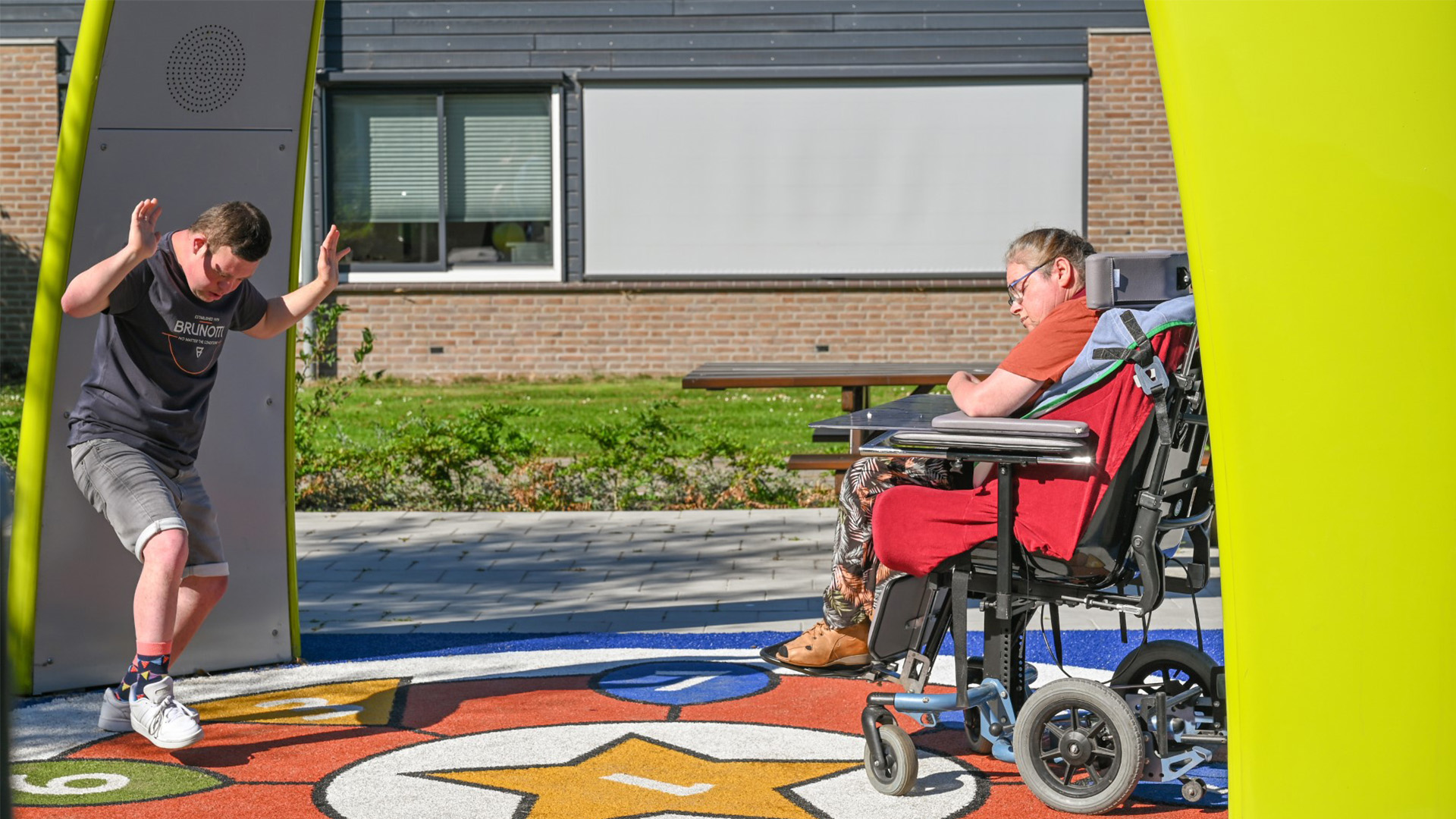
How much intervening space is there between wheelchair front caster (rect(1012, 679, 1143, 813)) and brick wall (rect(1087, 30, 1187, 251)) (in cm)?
1342

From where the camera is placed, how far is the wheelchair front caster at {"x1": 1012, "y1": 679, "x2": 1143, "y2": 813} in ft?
12.7

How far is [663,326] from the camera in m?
17.0

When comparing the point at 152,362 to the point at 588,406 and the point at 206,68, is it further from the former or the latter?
the point at 588,406

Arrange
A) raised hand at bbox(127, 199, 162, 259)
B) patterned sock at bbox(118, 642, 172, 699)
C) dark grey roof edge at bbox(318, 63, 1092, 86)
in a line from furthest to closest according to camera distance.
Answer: dark grey roof edge at bbox(318, 63, 1092, 86), patterned sock at bbox(118, 642, 172, 699), raised hand at bbox(127, 199, 162, 259)

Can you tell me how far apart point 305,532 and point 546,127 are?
900cm

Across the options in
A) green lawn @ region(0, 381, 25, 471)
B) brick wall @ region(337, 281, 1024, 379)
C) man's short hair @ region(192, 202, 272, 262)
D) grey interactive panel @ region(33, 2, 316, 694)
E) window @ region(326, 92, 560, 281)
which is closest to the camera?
man's short hair @ region(192, 202, 272, 262)

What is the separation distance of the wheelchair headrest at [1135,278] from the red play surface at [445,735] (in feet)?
4.59

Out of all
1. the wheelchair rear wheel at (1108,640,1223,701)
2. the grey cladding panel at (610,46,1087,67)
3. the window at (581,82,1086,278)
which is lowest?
the wheelchair rear wheel at (1108,640,1223,701)

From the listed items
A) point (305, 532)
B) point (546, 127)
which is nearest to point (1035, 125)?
point (546, 127)

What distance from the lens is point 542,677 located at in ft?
18.6

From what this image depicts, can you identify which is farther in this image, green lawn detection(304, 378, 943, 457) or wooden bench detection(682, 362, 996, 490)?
green lawn detection(304, 378, 943, 457)

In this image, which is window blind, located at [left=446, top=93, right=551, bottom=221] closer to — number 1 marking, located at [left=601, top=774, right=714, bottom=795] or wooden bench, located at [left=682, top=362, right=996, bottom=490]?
wooden bench, located at [left=682, top=362, right=996, bottom=490]

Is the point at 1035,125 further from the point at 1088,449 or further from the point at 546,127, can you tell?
the point at 1088,449

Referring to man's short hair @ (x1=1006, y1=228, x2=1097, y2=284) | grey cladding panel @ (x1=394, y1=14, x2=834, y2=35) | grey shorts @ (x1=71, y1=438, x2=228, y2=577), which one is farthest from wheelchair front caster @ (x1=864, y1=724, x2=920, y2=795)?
grey cladding panel @ (x1=394, y1=14, x2=834, y2=35)
